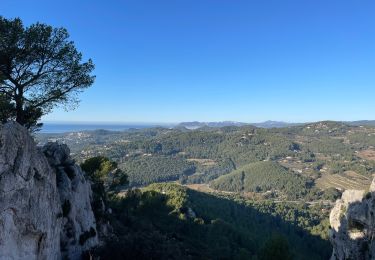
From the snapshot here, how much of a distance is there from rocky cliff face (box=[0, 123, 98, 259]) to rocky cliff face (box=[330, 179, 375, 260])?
98.5 ft

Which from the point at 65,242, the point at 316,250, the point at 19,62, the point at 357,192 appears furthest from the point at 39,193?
the point at 316,250

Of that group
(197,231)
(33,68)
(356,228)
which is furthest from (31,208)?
(197,231)

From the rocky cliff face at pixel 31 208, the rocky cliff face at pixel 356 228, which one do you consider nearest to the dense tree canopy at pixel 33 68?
the rocky cliff face at pixel 31 208

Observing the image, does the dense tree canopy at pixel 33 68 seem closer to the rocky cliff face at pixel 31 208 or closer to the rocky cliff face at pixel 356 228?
the rocky cliff face at pixel 31 208

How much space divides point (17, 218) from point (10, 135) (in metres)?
4.51

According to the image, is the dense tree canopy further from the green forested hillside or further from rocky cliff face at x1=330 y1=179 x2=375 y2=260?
rocky cliff face at x1=330 y1=179 x2=375 y2=260

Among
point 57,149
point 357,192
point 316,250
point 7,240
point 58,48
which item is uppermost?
point 58,48

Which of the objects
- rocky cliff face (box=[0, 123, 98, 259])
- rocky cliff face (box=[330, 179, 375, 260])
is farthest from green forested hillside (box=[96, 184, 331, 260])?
rocky cliff face (box=[330, 179, 375, 260])

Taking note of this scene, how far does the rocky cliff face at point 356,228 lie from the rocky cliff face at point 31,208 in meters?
30.0

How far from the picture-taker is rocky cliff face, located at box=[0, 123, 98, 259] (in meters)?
17.9

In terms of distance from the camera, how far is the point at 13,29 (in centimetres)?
2536

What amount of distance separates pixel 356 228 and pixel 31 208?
38.7 meters

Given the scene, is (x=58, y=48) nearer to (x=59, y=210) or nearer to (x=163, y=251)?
(x=59, y=210)

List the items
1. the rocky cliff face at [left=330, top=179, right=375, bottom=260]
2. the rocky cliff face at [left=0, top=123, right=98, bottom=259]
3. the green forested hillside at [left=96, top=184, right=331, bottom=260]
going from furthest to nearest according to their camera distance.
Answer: the rocky cliff face at [left=330, top=179, right=375, bottom=260], the green forested hillside at [left=96, top=184, right=331, bottom=260], the rocky cliff face at [left=0, top=123, right=98, bottom=259]
